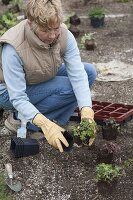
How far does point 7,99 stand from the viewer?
159 inches

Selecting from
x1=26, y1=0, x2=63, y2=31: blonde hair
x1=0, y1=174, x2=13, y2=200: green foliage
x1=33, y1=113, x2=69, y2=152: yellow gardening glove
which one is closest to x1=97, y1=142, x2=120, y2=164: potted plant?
x1=33, y1=113, x2=69, y2=152: yellow gardening glove

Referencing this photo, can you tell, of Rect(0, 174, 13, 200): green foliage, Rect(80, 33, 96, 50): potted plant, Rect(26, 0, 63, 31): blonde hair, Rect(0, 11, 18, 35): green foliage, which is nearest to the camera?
Rect(26, 0, 63, 31): blonde hair

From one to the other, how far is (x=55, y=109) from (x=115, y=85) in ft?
4.04

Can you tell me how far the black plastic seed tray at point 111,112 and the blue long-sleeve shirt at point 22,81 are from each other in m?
0.49

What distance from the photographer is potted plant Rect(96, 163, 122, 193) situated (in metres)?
3.26

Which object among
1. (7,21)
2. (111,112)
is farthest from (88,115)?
(7,21)

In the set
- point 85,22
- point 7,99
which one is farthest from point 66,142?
point 85,22

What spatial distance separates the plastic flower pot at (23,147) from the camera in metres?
3.75

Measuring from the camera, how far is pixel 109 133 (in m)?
3.99

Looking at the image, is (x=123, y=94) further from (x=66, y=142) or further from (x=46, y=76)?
(x=66, y=142)

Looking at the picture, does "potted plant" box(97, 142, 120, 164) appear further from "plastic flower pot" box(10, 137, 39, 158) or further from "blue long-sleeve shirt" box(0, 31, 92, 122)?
"plastic flower pot" box(10, 137, 39, 158)

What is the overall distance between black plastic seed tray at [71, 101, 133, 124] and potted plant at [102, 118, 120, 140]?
5.6 inches

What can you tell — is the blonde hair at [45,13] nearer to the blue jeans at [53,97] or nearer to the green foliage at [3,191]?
the blue jeans at [53,97]

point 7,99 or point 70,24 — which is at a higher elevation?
point 7,99
